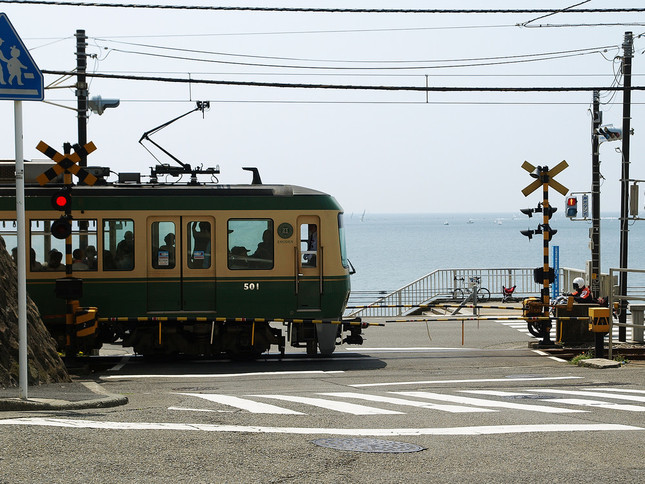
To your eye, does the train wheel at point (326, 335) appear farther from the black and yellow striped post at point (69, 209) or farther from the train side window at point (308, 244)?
the black and yellow striped post at point (69, 209)

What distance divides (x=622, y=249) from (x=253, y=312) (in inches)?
488

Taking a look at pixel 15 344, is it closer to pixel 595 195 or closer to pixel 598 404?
pixel 598 404

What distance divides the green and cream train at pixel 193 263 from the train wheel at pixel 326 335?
0.02 metres

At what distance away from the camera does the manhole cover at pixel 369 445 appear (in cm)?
835

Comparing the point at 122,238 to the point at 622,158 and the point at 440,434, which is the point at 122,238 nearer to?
the point at 440,434

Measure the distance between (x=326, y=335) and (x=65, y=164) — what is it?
19.9 feet

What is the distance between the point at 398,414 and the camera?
425 inches

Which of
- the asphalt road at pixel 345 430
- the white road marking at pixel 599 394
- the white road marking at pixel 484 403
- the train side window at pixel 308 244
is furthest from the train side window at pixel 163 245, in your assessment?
the white road marking at pixel 599 394

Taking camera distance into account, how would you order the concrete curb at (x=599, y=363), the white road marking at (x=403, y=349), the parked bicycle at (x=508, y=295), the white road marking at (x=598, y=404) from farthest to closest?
the parked bicycle at (x=508, y=295) → the white road marking at (x=403, y=349) → the concrete curb at (x=599, y=363) → the white road marking at (x=598, y=404)

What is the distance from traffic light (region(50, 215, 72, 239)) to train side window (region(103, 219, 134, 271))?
1.55m

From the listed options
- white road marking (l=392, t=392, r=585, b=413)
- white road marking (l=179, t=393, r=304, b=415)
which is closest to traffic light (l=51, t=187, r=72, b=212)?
white road marking (l=179, t=393, r=304, b=415)

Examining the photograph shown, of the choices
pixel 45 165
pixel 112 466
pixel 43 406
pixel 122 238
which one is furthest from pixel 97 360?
pixel 112 466

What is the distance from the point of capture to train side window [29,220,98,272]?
60.6 feet

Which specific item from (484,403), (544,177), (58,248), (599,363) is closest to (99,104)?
(58,248)
